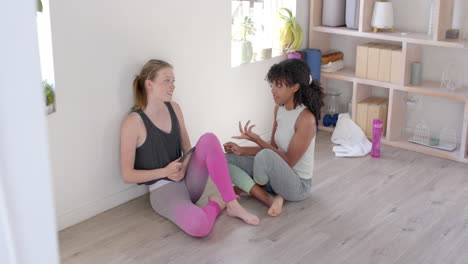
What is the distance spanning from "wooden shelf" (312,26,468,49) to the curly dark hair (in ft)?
3.52

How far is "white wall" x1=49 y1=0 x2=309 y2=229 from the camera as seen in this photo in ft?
8.41

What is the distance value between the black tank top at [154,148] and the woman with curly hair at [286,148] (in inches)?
13.7

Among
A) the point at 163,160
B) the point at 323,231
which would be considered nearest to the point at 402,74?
the point at 323,231

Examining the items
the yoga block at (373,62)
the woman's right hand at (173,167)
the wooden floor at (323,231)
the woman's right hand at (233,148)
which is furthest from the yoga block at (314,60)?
the woman's right hand at (173,167)

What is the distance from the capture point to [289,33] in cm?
390

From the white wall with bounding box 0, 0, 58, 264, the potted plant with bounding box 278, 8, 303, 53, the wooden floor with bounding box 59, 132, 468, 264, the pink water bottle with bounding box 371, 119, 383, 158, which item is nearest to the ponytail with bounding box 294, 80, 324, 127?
the wooden floor with bounding box 59, 132, 468, 264

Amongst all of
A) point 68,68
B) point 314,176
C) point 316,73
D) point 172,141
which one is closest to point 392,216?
point 314,176

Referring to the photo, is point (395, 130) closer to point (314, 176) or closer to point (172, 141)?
point (314, 176)

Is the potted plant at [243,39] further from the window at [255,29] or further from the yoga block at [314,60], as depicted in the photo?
the yoga block at [314,60]

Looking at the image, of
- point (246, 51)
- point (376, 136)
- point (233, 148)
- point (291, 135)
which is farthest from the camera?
point (376, 136)

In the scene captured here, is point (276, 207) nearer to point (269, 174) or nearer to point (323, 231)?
point (269, 174)

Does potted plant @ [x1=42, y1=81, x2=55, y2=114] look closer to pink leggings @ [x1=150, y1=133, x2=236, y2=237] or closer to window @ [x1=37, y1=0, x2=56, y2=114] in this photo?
window @ [x1=37, y1=0, x2=56, y2=114]

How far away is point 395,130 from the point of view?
3973mm

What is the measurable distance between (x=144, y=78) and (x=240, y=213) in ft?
2.76
